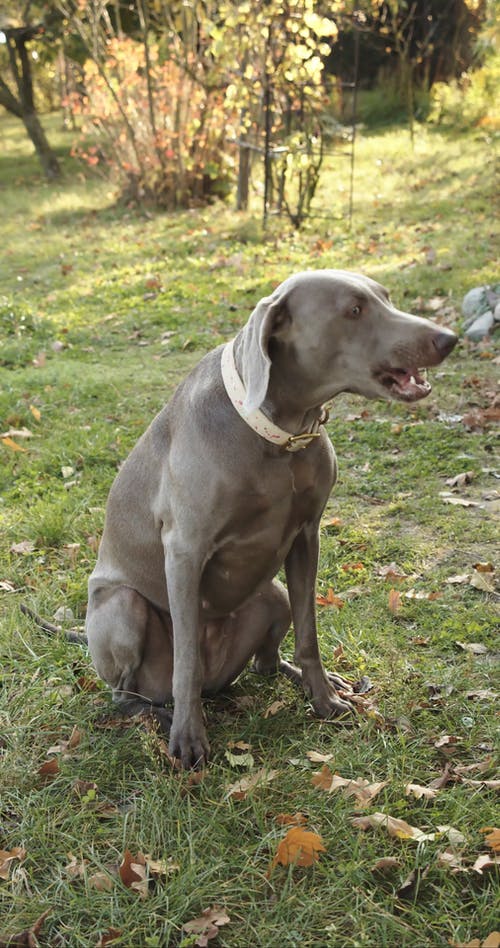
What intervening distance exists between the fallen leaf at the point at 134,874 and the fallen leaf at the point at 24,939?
0.22m

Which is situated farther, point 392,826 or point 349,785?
point 349,785

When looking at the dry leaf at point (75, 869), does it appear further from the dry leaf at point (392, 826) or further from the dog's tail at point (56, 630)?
the dog's tail at point (56, 630)

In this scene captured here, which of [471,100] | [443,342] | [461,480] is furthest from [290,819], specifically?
[471,100]

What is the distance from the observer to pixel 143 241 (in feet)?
34.4

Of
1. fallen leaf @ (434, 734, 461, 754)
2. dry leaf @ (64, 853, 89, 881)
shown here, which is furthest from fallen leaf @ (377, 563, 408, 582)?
dry leaf @ (64, 853, 89, 881)

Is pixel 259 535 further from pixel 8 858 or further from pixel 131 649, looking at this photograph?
pixel 8 858

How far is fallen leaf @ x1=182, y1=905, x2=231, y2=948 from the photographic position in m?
2.11

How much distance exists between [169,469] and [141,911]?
1.18m

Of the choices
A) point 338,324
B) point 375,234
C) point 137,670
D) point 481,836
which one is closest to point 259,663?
point 137,670

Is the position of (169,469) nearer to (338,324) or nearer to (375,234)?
(338,324)

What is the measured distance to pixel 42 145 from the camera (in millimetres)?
15250

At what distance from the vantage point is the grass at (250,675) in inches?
87.0

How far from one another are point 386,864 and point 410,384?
3.89ft

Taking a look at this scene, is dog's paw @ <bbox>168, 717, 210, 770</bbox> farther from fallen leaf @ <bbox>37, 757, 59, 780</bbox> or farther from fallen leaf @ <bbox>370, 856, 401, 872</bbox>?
fallen leaf @ <bbox>370, 856, 401, 872</bbox>
